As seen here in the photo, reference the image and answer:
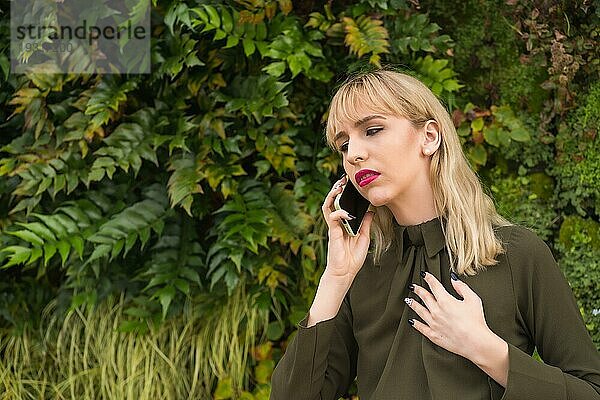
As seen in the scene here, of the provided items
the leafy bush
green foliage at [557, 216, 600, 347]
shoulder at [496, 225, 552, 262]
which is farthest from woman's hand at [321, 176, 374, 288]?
green foliage at [557, 216, 600, 347]

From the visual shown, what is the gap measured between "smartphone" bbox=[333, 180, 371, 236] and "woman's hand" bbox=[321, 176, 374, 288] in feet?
0.04

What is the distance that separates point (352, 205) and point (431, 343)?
0.42 metres

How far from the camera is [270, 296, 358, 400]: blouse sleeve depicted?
2029mm

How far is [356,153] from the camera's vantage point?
1.96 metres

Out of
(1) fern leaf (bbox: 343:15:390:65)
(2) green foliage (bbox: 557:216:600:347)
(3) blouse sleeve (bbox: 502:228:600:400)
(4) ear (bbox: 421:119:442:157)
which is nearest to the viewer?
(3) blouse sleeve (bbox: 502:228:600:400)

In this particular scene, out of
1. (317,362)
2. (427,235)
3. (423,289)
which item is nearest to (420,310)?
(423,289)

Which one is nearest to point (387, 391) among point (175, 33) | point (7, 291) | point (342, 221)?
point (342, 221)

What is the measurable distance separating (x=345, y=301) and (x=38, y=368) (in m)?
1.96

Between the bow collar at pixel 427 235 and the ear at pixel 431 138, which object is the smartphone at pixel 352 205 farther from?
the ear at pixel 431 138

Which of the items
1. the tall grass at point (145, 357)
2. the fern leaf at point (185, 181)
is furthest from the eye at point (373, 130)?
the tall grass at point (145, 357)

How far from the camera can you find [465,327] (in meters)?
1.78

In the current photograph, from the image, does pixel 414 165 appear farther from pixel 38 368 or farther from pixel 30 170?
pixel 38 368

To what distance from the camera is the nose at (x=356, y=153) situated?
196cm

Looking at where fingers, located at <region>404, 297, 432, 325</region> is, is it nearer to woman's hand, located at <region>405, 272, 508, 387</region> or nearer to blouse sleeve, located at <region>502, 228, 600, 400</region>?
woman's hand, located at <region>405, 272, 508, 387</region>
